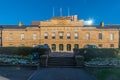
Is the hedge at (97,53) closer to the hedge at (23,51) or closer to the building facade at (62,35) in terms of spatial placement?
the hedge at (23,51)

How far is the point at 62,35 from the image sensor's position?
72.9m

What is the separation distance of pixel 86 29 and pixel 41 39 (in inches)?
490

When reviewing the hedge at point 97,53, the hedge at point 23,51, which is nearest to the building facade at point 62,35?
the hedge at point 23,51

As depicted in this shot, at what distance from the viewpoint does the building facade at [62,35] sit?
7225 centimetres

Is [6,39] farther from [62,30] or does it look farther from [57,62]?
[57,62]

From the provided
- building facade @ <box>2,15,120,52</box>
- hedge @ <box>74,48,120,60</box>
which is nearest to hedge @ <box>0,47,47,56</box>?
hedge @ <box>74,48,120,60</box>

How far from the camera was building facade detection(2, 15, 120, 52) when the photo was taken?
72.2 m

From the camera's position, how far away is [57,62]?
24.3m

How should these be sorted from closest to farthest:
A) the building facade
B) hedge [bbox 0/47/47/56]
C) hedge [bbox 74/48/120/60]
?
hedge [bbox 74/48/120/60], hedge [bbox 0/47/47/56], the building facade

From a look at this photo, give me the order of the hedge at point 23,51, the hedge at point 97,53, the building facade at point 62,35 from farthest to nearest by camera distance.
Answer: the building facade at point 62,35 < the hedge at point 23,51 < the hedge at point 97,53

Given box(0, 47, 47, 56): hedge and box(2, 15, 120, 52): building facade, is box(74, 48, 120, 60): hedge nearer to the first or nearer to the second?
box(0, 47, 47, 56): hedge

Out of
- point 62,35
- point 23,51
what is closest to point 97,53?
point 23,51

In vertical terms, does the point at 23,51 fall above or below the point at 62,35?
below

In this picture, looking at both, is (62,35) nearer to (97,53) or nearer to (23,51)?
(23,51)
